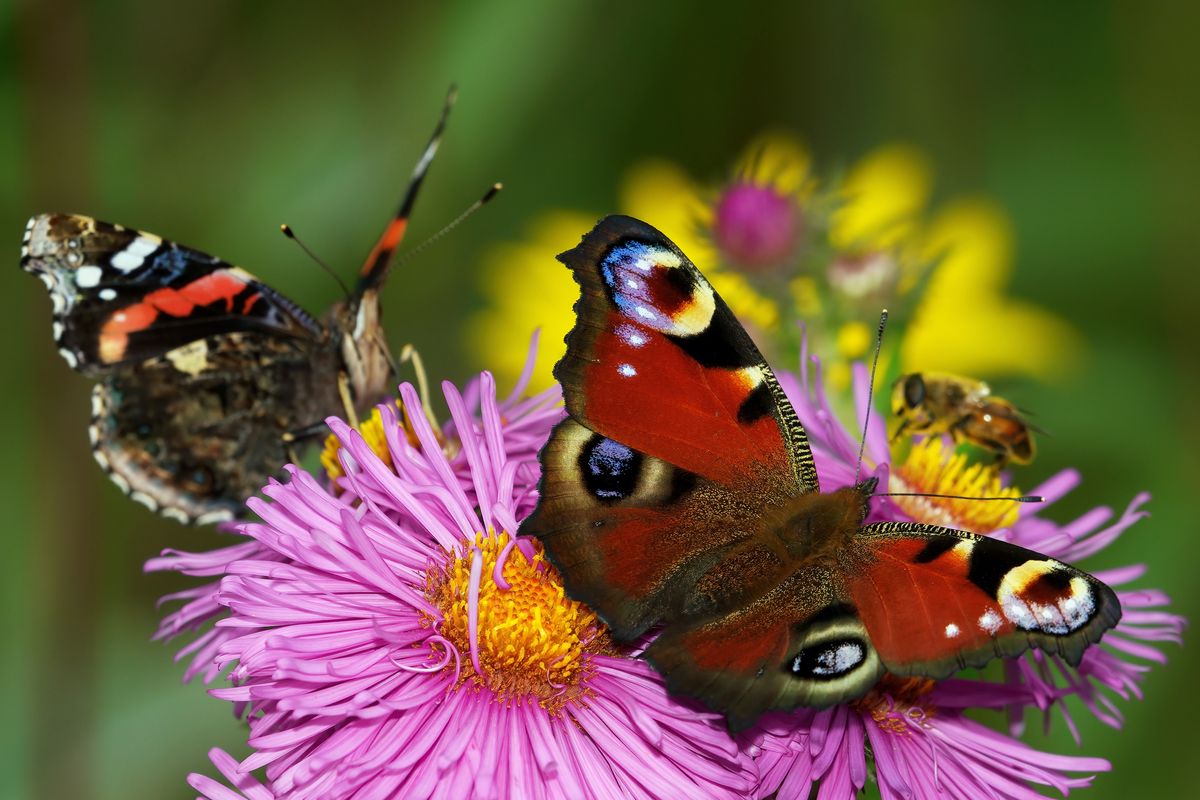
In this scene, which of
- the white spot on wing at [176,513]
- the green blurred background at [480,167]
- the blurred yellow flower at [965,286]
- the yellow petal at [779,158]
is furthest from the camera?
the blurred yellow flower at [965,286]

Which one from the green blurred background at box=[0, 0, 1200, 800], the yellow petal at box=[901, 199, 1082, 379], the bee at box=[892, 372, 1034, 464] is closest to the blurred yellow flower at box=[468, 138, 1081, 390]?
the yellow petal at box=[901, 199, 1082, 379]

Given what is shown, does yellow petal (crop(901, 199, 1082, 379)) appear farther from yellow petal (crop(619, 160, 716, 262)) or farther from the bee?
the bee

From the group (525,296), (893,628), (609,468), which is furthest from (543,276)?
(893,628)

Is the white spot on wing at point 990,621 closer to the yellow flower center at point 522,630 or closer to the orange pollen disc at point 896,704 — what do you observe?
the orange pollen disc at point 896,704

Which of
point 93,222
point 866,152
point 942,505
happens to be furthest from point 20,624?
point 866,152

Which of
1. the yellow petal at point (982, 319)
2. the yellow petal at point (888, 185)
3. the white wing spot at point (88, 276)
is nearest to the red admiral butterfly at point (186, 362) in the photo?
the white wing spot at point (88, 276)

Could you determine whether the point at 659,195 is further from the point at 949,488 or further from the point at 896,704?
the point at 896,704

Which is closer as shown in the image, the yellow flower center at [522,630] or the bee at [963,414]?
the yellow flower center at [522,630]
